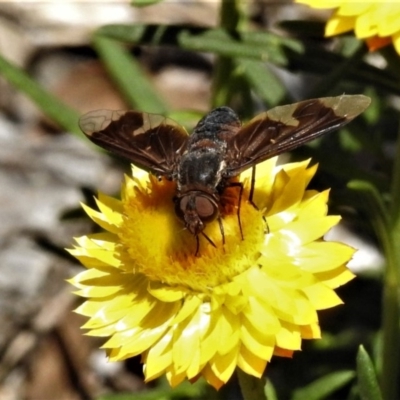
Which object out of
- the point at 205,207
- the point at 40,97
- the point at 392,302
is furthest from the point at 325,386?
the point at 40,97

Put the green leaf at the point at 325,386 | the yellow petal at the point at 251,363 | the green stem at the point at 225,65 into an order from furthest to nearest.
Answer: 1. the green stem at the point at 225,65
2. the green leaf at the point at 325,386
3. the yellow petal at the point at 251,363

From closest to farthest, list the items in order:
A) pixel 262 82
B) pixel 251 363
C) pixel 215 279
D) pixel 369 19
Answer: pixel 251 363 < pixel 215 279 < pixel 369 19 < pixel 262 82

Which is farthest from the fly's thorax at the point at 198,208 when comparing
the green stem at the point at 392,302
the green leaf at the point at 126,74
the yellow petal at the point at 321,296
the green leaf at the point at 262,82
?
the green leaf at the point at 126,74

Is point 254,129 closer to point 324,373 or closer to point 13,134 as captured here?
point 324,373

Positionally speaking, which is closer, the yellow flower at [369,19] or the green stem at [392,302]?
the yellow flower at [369,19]

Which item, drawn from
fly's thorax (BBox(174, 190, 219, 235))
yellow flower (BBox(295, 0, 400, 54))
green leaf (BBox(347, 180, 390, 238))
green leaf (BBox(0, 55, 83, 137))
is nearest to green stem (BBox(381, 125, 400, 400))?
green leaf (BBox(347, 180, 390, 238))

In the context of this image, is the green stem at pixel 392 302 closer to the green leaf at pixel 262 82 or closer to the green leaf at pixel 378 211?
the green leaf at pixel 378 211

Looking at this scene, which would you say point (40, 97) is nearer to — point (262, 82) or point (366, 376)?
point (262, 82)

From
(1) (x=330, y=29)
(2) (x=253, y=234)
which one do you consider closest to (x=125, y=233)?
(2) (x=253, y=234)
